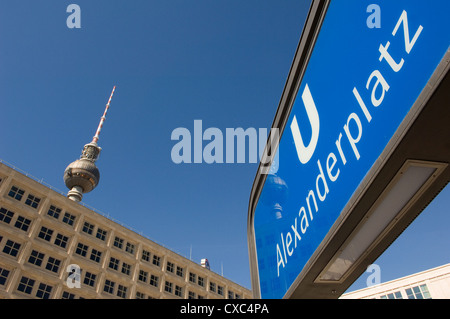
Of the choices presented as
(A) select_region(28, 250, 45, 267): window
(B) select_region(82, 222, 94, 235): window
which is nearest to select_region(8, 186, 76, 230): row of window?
(B) select_region(82, 222, 94, 235): window

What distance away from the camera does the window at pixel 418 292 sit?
46.1m

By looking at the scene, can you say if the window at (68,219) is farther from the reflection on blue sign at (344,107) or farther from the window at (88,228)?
the reflection on blue sign at (344,107)

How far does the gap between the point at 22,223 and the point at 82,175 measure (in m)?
37.4

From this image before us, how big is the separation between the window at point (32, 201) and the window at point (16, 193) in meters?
0.88

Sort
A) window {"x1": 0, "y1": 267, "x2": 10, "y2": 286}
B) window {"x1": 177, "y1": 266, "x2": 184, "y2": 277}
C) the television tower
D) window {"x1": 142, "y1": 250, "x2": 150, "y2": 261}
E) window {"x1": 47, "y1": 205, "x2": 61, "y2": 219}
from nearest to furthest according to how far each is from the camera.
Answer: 1. window {"x1": 0, "y1": 267, "x2": 10, "y2": 286}
2. window {"x1": 47, "y1": 205, "x2": 61, "y2": 219}
3. window {"x1": 142, "y1": 250, "x2": 150, "y2": 261}
4. window {"x1": 177, "y1": 266, "x2": 184, "y2": 277}
5. the television tower

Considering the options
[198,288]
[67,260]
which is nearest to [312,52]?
[67,260]

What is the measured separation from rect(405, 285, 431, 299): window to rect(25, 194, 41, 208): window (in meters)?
50.8

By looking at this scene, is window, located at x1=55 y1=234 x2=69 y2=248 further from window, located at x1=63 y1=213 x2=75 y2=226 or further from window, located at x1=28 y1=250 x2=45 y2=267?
window, located at x1=28 y1=250 x2=45 y2=267

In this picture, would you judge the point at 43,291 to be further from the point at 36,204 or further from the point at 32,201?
the point at 32,201

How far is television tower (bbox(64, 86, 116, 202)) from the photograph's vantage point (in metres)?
74.6

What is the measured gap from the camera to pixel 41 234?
3956cm

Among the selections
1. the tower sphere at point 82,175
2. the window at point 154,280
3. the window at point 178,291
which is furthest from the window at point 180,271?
the tower sphere at point 82,175

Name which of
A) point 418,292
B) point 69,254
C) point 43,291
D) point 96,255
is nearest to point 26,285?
point 43,291
